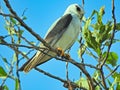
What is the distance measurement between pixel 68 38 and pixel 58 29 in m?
0.26

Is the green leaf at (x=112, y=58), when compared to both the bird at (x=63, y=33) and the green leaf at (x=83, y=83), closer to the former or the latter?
the green leaf at (x=83, y=83)

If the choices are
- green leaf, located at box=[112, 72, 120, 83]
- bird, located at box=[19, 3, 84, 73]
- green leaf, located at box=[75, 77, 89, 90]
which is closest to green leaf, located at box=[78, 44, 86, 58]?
green leaf, located at box=[75, 77, 89, 90]

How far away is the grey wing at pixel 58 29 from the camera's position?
5921mm

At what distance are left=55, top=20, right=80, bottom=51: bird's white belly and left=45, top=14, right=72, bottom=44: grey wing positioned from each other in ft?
0.27

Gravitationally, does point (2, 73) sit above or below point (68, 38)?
below

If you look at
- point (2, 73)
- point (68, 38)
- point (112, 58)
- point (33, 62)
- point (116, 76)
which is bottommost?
point (116, 76)

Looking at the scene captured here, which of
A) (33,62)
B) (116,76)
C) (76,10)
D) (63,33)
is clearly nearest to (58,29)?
(63,33)

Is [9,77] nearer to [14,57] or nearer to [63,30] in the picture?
[14,57]

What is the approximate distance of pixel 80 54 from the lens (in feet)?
12.3

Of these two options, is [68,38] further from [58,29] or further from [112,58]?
[112,58]

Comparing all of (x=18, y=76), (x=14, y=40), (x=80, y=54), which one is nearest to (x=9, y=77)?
(x=18, y=76)

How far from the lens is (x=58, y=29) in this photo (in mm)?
6191

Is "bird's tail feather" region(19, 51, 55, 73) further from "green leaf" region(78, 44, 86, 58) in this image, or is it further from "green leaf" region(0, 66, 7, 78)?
"green leaf" region(78, 44, 86, 58)

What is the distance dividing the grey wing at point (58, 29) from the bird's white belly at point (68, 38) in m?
0.08
